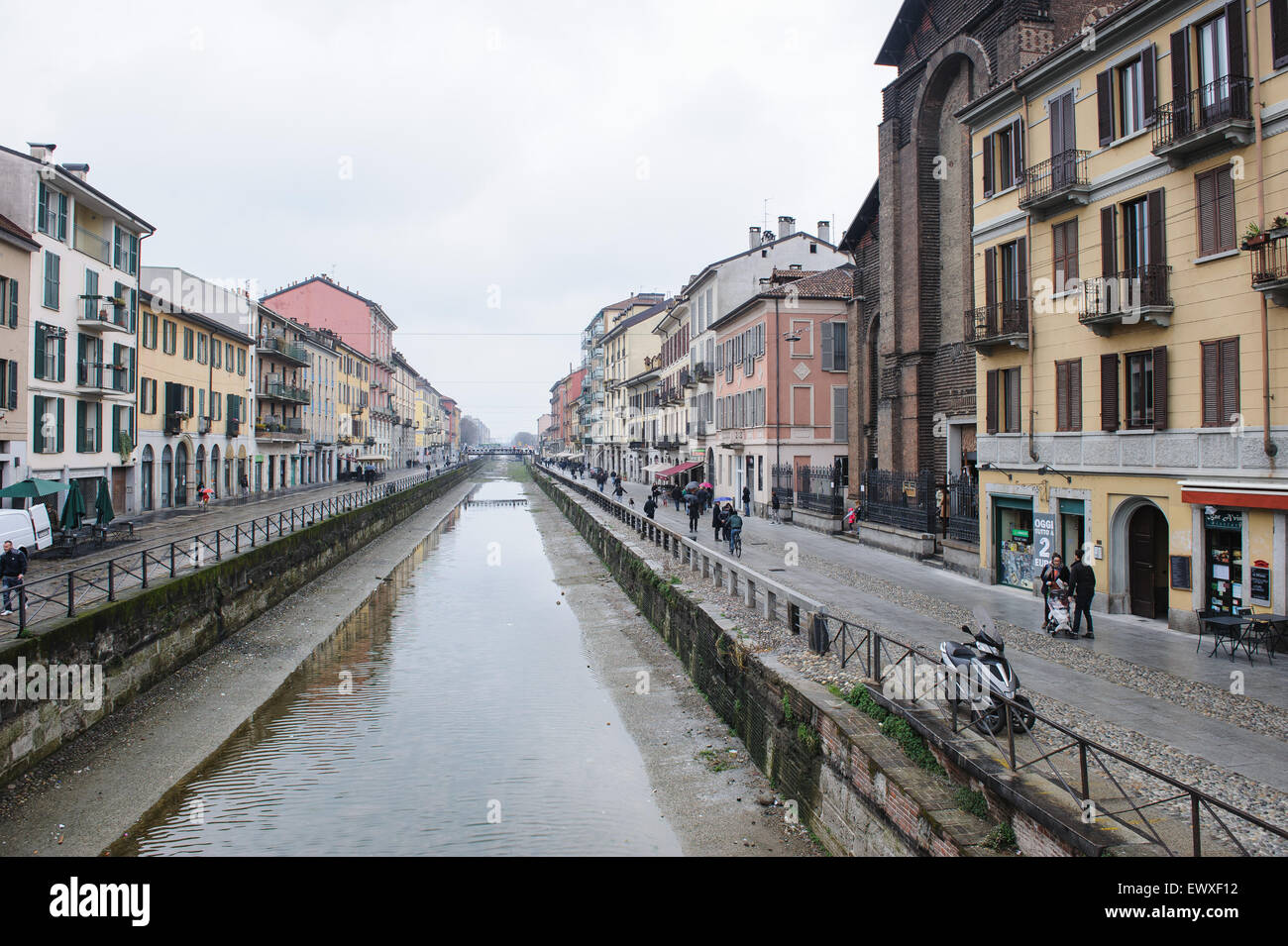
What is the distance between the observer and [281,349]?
5341cm

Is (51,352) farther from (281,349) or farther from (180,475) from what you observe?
(281,349)

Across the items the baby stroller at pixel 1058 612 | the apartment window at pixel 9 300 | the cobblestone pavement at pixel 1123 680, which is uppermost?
the apartment window at pixel 9 300

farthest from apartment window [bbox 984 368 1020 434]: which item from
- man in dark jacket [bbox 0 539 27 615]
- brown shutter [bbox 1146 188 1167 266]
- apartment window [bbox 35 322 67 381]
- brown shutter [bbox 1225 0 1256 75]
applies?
apartment window [bbox 35 322 67 381]

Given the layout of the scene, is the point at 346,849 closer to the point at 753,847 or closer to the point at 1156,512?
the point at 753,847

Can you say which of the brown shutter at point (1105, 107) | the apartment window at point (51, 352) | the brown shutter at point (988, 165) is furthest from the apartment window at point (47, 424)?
the brown shutter at point (1105, 107)

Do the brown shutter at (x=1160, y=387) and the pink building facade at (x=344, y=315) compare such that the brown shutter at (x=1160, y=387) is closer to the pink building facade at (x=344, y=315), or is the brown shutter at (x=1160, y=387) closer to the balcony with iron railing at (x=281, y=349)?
the balcony with iron railing at (x=281, y=349)

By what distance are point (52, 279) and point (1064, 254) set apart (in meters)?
31.2

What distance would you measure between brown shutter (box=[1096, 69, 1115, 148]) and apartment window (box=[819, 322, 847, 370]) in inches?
821

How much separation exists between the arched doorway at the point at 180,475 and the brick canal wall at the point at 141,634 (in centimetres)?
1488

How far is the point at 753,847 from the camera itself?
9.57 meters

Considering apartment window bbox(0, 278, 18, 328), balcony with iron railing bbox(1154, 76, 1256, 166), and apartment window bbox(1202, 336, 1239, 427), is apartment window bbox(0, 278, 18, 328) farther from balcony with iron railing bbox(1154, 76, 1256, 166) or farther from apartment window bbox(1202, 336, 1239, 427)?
apartment window bbox(1202, 336, 1239, 427)

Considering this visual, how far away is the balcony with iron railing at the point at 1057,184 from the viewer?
15.6 meters

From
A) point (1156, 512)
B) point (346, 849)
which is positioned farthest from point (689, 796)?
point (1156, 512)
